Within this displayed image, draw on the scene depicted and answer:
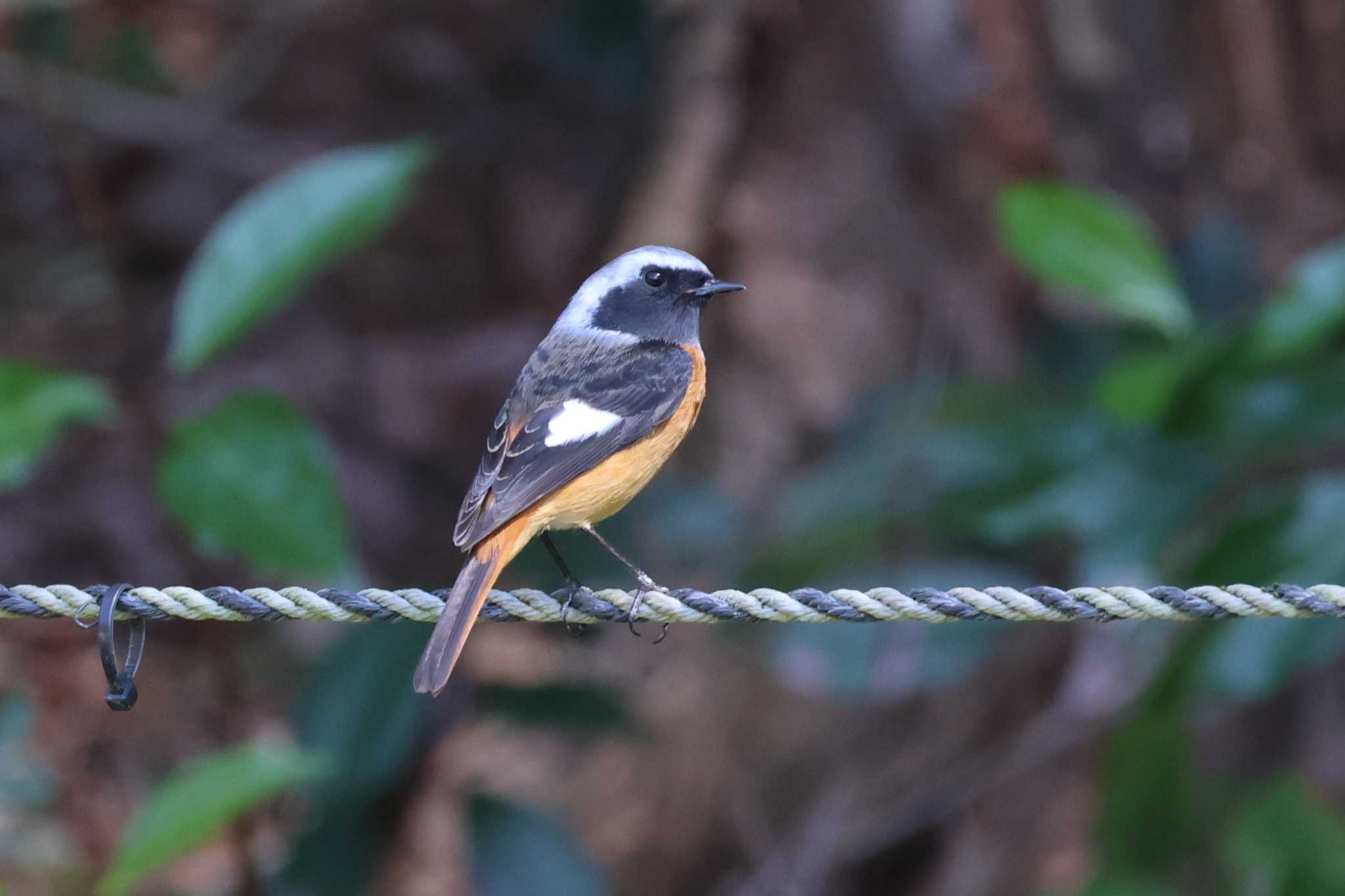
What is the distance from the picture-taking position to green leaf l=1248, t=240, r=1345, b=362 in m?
3.31

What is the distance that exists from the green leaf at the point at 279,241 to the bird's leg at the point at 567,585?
0.90 metres

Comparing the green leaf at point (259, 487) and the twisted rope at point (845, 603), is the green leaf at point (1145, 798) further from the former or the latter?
the green leaf at point (259, 487)

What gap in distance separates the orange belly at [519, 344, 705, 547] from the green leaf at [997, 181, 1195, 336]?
94cm

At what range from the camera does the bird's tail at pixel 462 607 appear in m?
2.71

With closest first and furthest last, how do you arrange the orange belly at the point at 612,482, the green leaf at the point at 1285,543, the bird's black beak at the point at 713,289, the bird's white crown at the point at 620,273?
1. the orange belly at the point at 612,482
2. the green leaf at the point at 1285,543
3. the bird's black beak at the point at 713,289
4. the bird's white crown at the point at 620,273

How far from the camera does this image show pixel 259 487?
340cm

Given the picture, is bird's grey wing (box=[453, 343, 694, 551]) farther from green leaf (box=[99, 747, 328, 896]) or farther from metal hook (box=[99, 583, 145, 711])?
metal hook (box=[99, 583, 145, 711])

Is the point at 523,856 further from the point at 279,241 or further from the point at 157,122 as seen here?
the point at 157,122

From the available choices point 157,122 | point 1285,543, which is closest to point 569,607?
point 1285,543

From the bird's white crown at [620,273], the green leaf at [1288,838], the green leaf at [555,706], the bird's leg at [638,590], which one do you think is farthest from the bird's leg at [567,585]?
the green leaf at [1288,838]

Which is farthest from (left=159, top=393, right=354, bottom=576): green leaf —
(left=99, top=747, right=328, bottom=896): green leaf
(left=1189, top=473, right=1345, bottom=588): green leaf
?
(left=1189, top=473, right=1345, bottom=588): green leaf

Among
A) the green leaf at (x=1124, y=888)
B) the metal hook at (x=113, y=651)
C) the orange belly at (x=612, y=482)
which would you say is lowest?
the green leaf at (x=1124, y=888)

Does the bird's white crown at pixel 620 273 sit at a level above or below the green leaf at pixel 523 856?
above

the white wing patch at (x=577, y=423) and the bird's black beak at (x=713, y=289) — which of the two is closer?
the white wing patch at (x=577, y=423)
